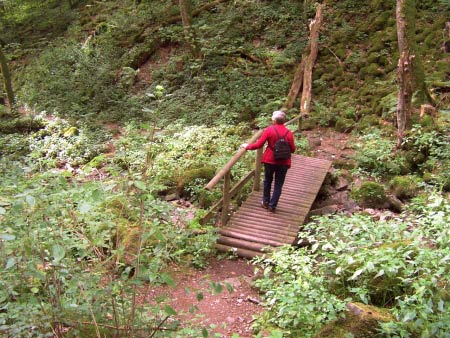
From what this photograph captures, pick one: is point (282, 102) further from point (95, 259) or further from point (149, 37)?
point (95, 259)

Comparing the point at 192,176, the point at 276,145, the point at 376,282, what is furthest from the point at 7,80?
the point at 376,282

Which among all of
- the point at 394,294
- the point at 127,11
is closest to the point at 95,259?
the point at 394,294

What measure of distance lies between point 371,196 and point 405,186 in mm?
866

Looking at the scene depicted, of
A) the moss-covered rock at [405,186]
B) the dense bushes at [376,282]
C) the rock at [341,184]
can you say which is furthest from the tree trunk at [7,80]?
the dense bushes at [376,282]

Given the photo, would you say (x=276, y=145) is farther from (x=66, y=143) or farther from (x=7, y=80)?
(x=7, y=80)

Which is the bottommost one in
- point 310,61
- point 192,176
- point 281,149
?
point 192,176

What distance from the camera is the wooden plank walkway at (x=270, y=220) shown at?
22.6ft

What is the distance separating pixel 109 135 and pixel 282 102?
21.2 feet

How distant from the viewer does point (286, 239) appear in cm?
694

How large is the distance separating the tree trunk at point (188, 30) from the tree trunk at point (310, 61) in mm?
5002

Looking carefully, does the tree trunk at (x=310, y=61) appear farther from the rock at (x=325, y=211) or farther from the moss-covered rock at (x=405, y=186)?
the rock at (x=325, y=211)

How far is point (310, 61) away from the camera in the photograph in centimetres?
1578

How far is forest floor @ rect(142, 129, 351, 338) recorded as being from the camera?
193 inches

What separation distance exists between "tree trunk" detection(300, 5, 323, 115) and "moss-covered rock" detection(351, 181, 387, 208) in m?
5.34
